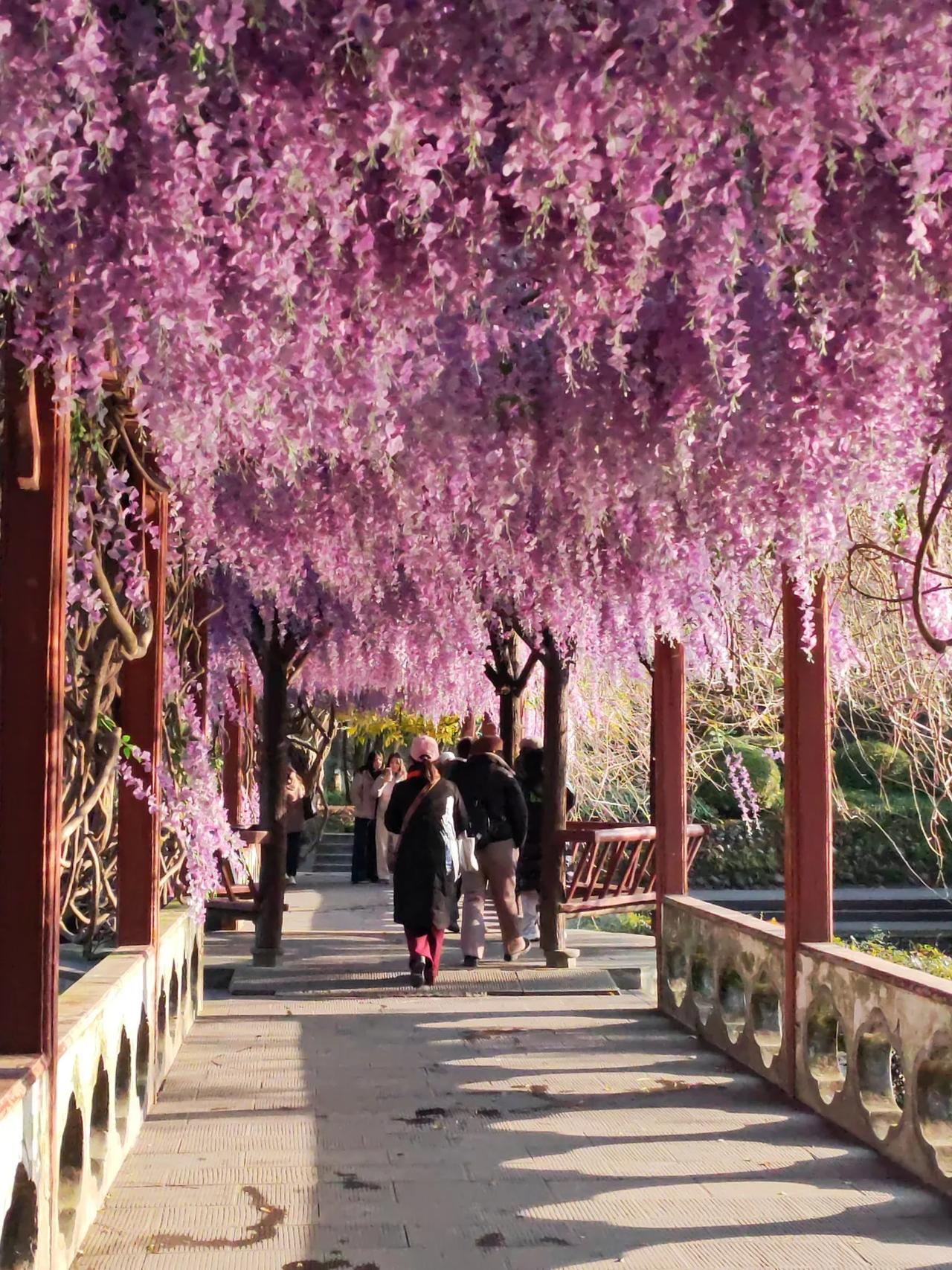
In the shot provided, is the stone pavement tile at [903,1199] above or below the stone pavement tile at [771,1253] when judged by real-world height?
below

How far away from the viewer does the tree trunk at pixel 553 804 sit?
11531mm

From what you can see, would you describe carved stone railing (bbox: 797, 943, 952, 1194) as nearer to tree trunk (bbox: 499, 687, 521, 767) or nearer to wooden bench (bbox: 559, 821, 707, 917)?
wooden bench (bbox: 559, 821, 707, 917)

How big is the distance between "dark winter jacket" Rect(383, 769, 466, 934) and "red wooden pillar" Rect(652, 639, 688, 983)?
138 cm

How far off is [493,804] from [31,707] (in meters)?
7.54

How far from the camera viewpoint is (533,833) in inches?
496

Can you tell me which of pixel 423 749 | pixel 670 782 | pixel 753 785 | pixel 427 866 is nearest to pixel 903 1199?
pixel 670 782

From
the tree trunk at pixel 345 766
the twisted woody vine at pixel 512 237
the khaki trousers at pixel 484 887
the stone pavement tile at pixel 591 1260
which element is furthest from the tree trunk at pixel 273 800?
the tree trunk at pixel 345 766

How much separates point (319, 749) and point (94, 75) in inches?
953

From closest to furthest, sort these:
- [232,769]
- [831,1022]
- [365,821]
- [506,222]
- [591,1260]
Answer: [506,222], [591,1260], [831,1022], [232,769], [365,821]

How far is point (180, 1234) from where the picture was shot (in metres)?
4.89

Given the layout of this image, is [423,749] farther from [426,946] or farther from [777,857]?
[777,857]

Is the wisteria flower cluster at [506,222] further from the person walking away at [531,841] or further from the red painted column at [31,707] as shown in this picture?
the person walking away at [531,841]

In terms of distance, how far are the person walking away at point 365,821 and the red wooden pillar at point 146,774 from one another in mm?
13665

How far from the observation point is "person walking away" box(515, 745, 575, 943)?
12352 millimetres
